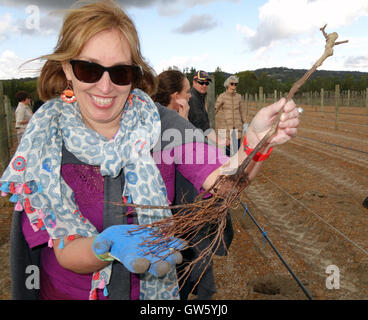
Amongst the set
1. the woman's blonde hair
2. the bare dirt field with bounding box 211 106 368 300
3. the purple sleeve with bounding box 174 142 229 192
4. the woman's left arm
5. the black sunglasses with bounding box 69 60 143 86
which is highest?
the woman's blonde hair

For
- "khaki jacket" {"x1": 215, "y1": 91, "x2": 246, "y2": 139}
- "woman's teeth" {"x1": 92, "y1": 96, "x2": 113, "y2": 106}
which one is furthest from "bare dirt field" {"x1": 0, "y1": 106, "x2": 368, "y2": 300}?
"woman's teeth" {"x1": 92, "y1": 96, "x2": 113, "y2": 106}

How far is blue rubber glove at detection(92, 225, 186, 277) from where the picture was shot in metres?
1.31

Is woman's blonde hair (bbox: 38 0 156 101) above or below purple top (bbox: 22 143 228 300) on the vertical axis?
above

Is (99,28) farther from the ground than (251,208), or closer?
farther from the ground

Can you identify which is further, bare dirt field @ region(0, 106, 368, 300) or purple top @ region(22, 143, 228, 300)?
bare dirt field @ region(0, 106, 368, 300)

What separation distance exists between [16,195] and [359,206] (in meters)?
5.89

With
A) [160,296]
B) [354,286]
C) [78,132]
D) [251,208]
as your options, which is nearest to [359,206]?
[251,208]

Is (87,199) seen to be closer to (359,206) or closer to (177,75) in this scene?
(177,75)

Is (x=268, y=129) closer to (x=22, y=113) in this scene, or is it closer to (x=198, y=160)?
(x=198, y=160)

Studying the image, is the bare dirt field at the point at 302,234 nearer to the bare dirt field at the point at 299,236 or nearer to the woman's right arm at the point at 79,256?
the bare dirt field at the point at 299,236

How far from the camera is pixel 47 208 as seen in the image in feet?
A: 5.28

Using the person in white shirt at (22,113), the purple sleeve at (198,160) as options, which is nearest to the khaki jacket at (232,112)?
the person in white shirt at (22,113)

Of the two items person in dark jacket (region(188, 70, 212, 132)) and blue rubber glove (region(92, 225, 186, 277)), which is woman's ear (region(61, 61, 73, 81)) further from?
person in dark jacket (region(188, 70, 212, 132))

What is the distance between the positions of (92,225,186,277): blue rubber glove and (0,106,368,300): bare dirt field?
2.37 meters
